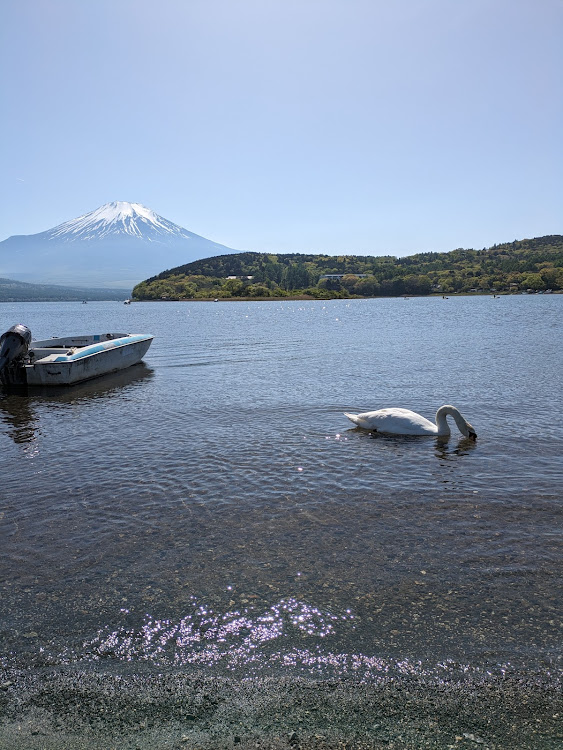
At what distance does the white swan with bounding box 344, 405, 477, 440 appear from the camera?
45.9 ft

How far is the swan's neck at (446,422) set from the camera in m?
13.9

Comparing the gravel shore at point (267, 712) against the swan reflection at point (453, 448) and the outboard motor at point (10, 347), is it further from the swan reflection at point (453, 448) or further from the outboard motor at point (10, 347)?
the outboard motor at point (10, 347)

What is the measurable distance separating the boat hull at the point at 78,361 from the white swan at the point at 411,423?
46.8 feet

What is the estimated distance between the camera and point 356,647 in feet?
18.9

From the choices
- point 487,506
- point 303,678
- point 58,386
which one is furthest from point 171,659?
point 58,386

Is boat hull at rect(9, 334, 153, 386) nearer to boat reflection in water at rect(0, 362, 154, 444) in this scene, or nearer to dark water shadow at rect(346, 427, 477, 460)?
boat reflection in water at rect(0, 362, 154, 444)

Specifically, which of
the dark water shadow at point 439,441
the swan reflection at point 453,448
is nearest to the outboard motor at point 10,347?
the dark water shadow at point 439,441

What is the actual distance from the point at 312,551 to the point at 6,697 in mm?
4193

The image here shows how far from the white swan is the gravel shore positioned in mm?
9082

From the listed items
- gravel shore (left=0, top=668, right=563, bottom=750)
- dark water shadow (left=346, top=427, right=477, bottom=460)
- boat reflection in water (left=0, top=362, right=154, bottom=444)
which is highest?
dark water shadow (left=346, top=427, right=477, bottom=460)

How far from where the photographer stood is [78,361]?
23719mm

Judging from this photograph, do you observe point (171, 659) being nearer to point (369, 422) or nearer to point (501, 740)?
point (501, 740)

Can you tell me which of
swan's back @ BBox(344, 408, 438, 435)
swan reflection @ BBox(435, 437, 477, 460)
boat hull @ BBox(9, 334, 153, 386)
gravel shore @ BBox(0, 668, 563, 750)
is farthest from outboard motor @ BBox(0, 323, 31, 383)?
gravel shore @ BBox(0, 668, 563, 750)

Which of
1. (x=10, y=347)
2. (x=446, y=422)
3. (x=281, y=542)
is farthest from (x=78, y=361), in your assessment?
(x=281, y=542)
